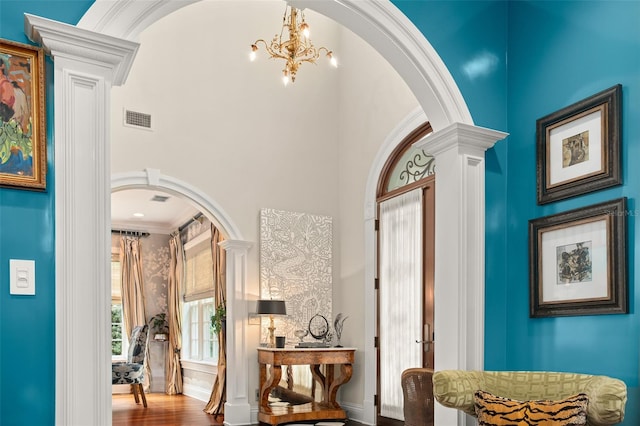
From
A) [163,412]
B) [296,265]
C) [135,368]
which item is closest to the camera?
[296,265]

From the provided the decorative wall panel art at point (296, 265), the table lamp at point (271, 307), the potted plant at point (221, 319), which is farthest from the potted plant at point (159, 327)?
the table lamp at point (271, 307)

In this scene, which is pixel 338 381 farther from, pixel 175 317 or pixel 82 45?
pixel 82 45

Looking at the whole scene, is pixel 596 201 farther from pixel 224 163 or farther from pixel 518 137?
pixel 224 163

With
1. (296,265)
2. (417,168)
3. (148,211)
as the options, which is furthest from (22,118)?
(148,211)

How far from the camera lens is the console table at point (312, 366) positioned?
20.7ft

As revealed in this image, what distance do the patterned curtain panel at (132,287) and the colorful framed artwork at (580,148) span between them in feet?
27.9

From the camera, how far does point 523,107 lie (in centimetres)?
350

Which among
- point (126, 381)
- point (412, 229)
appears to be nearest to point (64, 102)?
point (412, 229)

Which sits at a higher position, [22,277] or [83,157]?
[83,157]

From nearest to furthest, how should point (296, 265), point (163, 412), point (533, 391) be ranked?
point (533, 391) → point (296, 265) → point (163, 412)

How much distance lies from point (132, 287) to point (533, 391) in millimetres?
8769

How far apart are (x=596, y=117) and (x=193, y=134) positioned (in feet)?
14.9

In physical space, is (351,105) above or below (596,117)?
above

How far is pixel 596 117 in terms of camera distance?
3066mm
